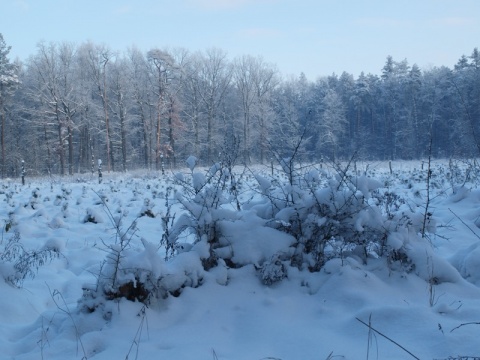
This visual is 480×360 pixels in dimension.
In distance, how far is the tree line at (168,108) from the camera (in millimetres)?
36031

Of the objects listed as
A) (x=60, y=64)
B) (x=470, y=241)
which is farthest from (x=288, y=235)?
(x=60, y=64)

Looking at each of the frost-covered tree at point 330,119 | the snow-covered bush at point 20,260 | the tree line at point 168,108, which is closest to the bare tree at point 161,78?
the tree line at point 168,108

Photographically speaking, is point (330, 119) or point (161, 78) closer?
point (161, 78)

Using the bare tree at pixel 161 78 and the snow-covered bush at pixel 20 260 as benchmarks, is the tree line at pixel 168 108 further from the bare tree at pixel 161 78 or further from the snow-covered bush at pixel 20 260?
the snow-covered bush at pixel 20 260

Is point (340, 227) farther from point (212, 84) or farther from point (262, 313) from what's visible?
point (212, 84)

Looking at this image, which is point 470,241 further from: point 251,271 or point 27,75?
point 27,75

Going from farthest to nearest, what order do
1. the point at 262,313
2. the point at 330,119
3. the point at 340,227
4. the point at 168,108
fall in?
the point at 330,119, the point at 168,108, the point at 340,227, the point at 262,313

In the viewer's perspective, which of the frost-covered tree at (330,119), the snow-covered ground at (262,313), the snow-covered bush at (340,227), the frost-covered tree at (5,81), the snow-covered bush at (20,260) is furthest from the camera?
the frost-covered tree at (330,119)

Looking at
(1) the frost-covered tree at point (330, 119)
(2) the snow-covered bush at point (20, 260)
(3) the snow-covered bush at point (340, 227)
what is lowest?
(2) the snow-covered bush at point (20, 260)

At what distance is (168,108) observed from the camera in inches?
1469

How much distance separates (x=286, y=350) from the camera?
2535 mm

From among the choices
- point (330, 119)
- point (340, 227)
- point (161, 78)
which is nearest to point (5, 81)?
point (161, 78)

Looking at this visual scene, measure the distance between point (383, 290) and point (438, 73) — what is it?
55.0m

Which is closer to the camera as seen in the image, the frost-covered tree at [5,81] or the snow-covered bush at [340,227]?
the snow-covered bush at [340,227]
